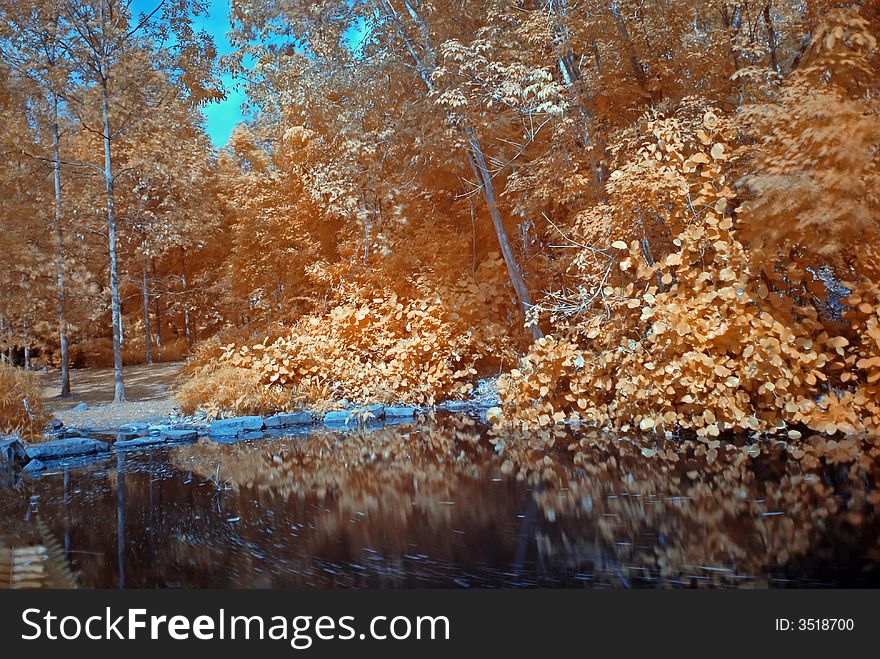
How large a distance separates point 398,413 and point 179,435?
1.69 metres

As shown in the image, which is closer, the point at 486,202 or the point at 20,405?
the point at 20,405

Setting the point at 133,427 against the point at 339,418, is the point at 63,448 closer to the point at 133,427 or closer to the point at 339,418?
the point at 133,427

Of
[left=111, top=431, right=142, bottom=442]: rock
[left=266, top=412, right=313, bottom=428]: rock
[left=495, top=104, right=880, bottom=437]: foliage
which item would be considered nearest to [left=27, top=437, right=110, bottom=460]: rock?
[left=111, top=431, right=142, bottom=442]: rock

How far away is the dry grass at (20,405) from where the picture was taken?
3824mm

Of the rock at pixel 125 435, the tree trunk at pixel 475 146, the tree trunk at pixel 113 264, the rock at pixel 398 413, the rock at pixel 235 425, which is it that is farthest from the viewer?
the tree trunk at pixel 113 264

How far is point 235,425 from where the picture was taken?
4449mm

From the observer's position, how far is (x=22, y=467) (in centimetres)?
326

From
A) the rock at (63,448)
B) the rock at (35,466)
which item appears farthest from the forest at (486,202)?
the rock at (35,466)

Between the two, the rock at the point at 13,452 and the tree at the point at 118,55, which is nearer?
the rock at the point at 13,452

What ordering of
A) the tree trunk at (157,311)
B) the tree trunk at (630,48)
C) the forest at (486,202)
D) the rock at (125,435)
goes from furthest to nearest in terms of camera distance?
the tree trunk at (157,311) < the rock at (125,435) < the tree trunk at (630,48) < the forest at (486,202)

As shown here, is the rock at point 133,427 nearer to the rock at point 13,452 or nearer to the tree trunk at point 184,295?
the rock at point 13,452

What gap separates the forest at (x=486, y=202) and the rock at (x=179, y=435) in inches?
15.6

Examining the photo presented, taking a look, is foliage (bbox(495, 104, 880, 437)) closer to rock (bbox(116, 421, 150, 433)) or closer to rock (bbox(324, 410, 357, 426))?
rock (bbox(324, 410, 357, 426))

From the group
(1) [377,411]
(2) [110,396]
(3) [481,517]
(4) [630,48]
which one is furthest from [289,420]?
(4) [630,48]
